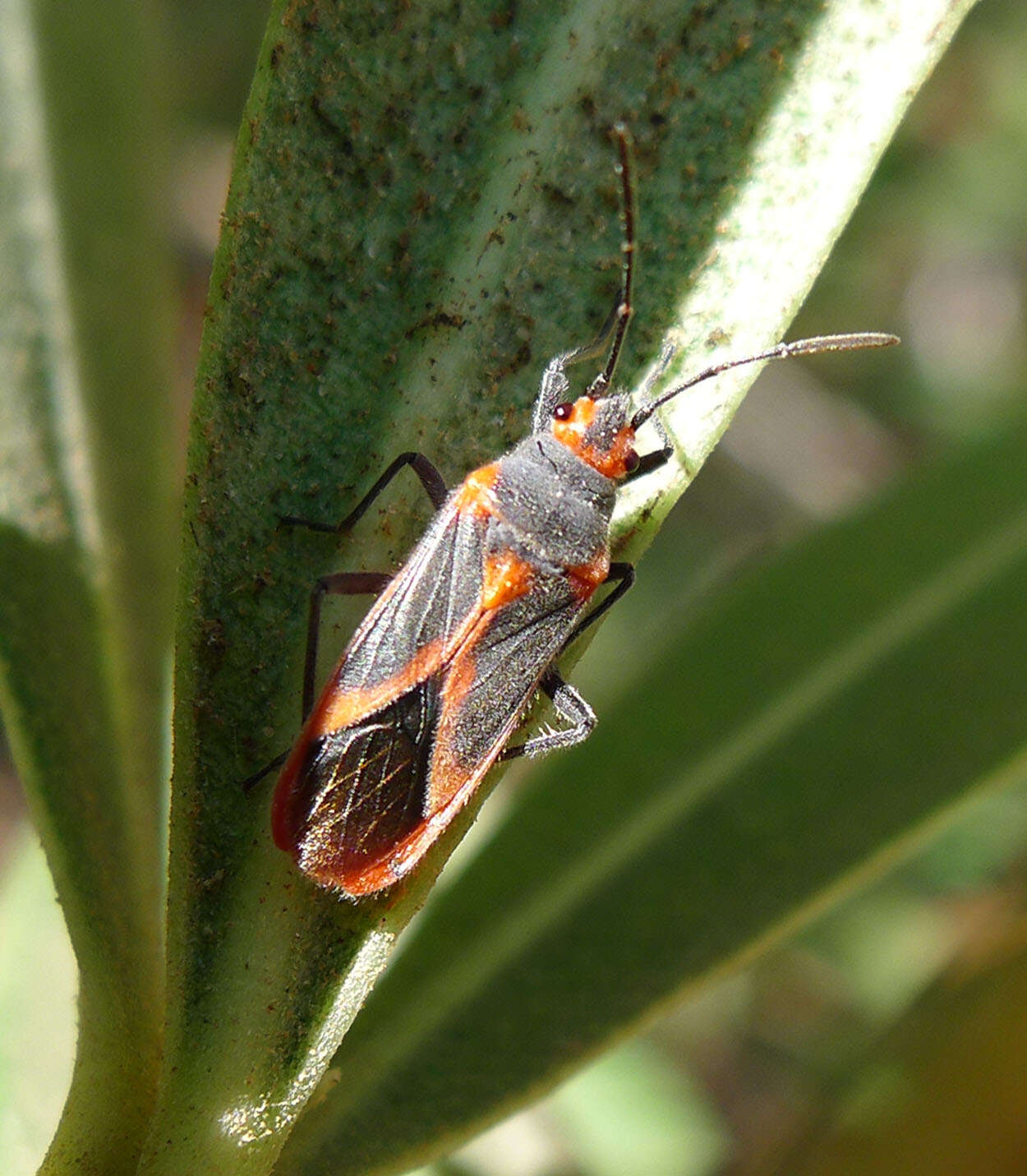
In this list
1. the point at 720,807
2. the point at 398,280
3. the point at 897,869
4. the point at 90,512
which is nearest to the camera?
the point at 398,280

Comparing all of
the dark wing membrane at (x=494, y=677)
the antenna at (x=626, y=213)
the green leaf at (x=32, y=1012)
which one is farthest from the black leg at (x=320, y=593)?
the green leaf at (x=32, y=1012)

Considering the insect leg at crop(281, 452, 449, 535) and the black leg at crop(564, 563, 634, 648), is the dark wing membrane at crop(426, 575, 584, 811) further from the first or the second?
the insect leg at crop(281, 452, 449, 535)

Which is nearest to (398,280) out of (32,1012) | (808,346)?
(808,346)

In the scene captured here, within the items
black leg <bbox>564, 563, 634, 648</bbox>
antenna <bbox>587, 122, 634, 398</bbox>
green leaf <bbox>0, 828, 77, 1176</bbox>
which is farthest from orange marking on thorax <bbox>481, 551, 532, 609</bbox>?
green leaf <bbox>0, 828, 77, 1176</bbox>

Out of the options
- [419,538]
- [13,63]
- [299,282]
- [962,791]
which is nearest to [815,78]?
[299,282]

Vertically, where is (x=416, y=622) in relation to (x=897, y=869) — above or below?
above

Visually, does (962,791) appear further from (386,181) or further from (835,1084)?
(386,181)

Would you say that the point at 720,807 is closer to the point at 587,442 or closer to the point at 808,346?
the point at 587,442
